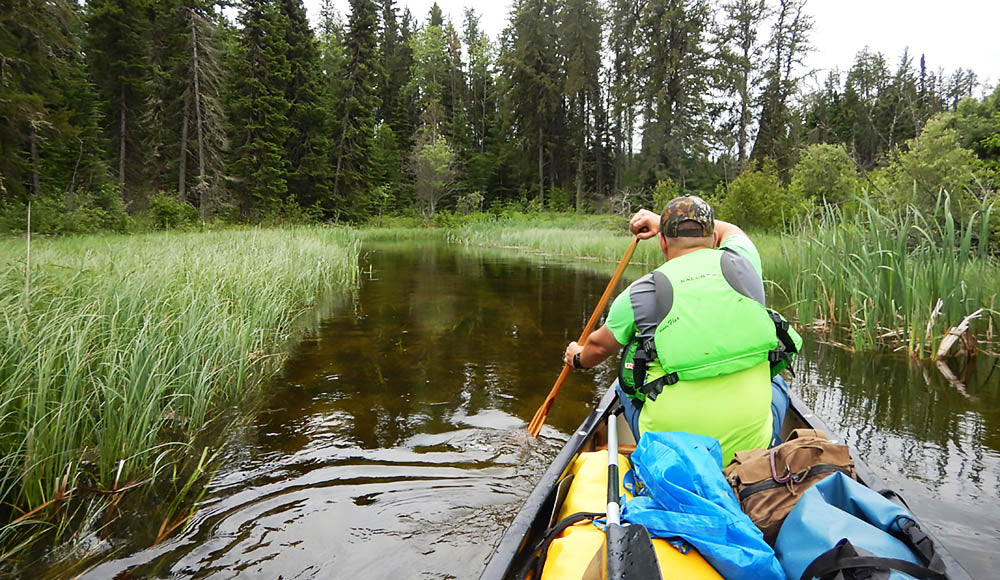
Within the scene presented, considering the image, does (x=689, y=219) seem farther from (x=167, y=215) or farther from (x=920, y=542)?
(x=167, y=215)

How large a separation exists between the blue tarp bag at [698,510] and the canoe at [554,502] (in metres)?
0.38

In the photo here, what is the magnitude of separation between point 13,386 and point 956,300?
741 cm

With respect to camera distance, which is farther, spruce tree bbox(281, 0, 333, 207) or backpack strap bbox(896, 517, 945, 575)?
spruce tree bbox(281, 0, 333, 207)

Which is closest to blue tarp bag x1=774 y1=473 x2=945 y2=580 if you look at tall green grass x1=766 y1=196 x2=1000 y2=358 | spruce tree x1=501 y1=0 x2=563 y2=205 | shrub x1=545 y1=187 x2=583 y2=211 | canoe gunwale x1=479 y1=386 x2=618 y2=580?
canoe gunwale x1=479 y1=386 x2=618 y2=580

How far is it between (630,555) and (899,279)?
18.3 ft

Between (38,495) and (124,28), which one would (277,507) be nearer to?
(38,495)

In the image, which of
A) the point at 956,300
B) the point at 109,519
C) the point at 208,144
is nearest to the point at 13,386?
the point at 109,519

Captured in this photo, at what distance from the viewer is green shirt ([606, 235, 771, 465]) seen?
6.95 ft

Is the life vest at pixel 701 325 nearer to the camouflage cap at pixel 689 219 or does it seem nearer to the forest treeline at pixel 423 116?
the camouflage cap at pixel 689 219

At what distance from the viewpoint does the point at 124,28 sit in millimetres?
24766

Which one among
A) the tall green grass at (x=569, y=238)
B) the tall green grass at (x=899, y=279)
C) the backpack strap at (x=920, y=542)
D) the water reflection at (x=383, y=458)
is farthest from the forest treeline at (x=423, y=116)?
the backpack strap at (x=920, y=542)

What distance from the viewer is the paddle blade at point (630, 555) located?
131 centimetres

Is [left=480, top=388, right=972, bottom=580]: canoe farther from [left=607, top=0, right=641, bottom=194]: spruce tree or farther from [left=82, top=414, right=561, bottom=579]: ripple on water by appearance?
[left=607, top=0, right=641, bottom=194]: spruce tree

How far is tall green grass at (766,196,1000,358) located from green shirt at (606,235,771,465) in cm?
408
